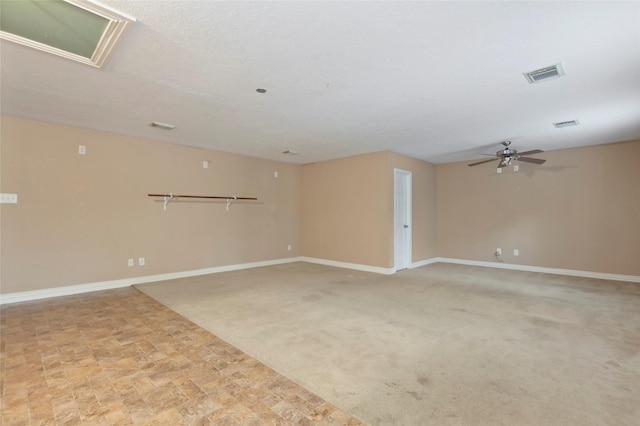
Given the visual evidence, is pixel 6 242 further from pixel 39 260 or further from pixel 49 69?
pixel 49 69

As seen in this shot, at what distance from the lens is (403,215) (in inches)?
267

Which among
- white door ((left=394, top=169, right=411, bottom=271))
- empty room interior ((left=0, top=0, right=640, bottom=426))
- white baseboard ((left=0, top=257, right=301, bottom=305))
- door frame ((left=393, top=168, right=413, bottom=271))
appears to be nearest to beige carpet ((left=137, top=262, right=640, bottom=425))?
empty room interior ((left=0, top=0, right=640, bottom=426))

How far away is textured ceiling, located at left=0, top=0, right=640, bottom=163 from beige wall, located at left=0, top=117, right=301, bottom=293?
0.50 meters

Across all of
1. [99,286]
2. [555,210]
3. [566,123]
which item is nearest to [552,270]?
[555,210]

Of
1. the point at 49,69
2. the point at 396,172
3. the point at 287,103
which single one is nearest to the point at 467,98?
the point at 287,103

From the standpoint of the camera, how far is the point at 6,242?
158 inches

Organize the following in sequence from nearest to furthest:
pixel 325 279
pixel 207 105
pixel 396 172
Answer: pixel 207 105
pixel 325 279
pixel 396 172

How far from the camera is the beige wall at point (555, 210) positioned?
17.7 ft

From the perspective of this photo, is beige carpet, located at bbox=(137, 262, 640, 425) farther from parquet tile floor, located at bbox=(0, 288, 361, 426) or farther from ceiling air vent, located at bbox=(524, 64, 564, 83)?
ceiling air vent, located at bbox=(524, 64, 564, 83)

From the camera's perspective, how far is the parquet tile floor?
1.78 m

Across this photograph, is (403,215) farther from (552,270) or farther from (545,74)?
(545,74)

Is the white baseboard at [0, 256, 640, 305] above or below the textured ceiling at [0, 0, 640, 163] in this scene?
below

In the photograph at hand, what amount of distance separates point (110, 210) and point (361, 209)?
466 cm

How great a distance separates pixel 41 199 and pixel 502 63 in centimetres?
598
